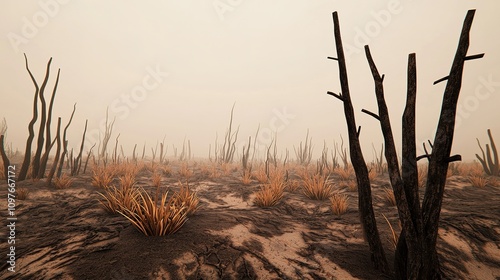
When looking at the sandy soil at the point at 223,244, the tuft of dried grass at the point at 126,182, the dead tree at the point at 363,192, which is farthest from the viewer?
the tuft of dried grass at the point at 126,182

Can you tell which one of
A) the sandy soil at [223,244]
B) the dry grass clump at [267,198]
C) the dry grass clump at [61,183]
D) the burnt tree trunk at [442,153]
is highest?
the burnt tree trunk at [442,153]

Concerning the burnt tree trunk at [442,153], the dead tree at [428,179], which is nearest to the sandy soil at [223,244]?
the dead tree at [428,179]

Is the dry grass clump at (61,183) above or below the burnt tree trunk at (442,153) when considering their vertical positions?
below

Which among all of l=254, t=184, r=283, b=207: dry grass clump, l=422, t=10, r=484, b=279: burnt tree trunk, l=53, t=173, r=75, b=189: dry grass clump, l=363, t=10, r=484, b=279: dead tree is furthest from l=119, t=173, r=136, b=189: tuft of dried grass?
l=422, t=10, r=484, b=279: burnt tree trunk

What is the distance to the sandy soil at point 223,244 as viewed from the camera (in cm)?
201

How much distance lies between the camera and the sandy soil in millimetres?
2014

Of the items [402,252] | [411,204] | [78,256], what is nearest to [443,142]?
[411,204]

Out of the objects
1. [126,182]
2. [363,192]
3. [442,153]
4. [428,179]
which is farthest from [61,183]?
[442,153]

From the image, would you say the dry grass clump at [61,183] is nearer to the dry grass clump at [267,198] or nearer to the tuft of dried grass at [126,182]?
the tuft of dried grass at [126,182]

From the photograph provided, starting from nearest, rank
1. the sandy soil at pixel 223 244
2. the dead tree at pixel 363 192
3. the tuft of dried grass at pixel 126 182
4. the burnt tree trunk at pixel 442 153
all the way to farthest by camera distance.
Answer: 1. the burnt tree trunk at pixel 442 153
2. the sandy soil at pixel 223 244
3. the dead tree at pixel 363 192
4. the tuft of dried grass at pixel 126 182

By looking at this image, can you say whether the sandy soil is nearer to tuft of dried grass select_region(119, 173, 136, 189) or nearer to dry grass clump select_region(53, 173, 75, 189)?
dry grass clump select_region(53, 173, 75, 189)

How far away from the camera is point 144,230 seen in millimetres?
2385

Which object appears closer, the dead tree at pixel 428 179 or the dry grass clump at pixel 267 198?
the dead tree at pixel 428 179

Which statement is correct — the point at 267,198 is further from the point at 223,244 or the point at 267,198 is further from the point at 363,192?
the point at 363,192
